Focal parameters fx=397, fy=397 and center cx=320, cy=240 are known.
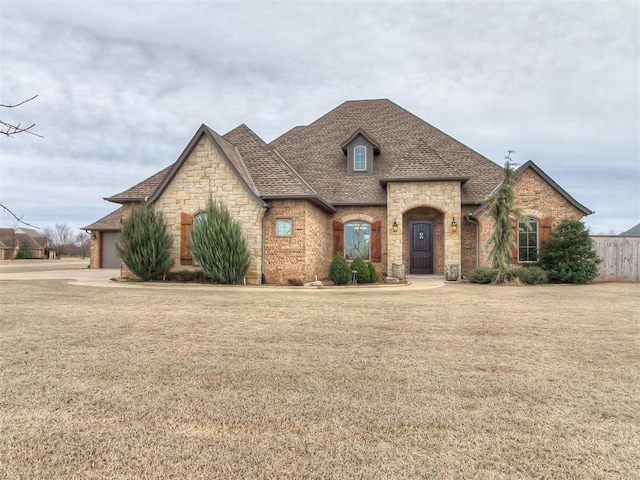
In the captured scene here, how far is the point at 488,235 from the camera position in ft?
55.6

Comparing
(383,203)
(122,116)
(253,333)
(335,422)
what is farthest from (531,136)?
(335,422)

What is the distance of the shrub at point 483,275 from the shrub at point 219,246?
8512mm

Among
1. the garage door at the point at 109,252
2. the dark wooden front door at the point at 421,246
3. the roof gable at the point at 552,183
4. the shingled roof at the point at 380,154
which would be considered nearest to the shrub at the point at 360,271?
the shingled roof at the point at 380,154

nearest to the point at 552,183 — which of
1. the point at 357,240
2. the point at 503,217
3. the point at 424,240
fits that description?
the point at 503,217

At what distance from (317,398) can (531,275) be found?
14.0m

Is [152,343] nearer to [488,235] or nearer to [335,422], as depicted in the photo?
[335,422]

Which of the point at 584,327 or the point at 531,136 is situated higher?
the point at 531,136

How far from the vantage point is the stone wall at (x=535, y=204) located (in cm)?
1698

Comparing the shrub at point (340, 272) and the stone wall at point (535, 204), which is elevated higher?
→ the stone wall at point (535, 204)

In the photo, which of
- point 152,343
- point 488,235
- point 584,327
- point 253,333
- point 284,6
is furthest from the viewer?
point 488,235

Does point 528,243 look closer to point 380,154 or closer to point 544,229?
point 544,229

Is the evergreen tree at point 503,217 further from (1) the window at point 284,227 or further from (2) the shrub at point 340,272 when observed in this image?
(1) the window at point 284,227

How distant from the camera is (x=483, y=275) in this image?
1503 centimetres

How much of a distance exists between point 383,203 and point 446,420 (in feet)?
49.8
